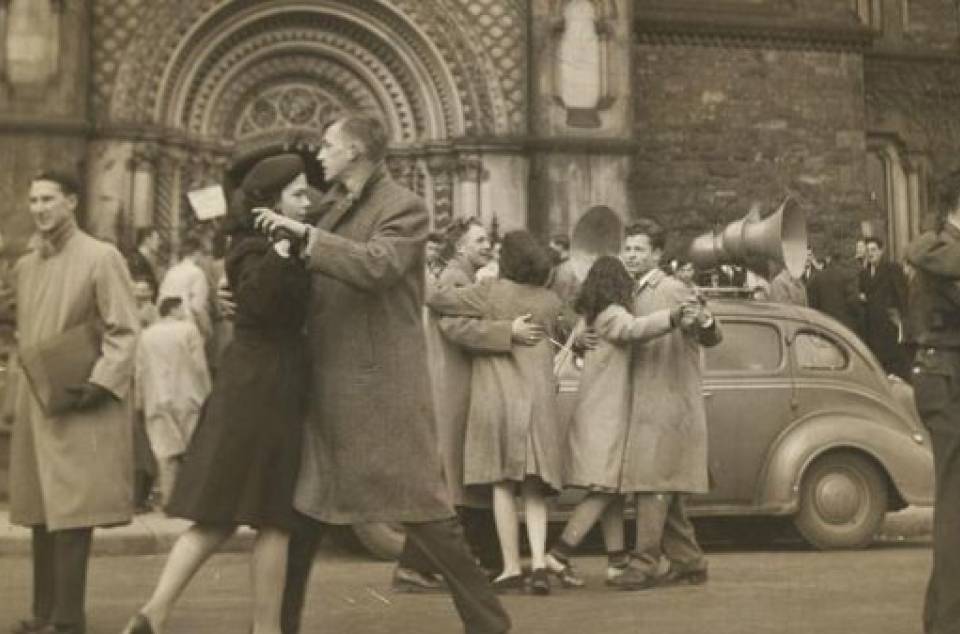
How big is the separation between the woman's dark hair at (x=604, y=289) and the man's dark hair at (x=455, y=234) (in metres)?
0.80

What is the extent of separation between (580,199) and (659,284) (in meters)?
8.94

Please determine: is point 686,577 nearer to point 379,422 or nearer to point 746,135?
point 379,422

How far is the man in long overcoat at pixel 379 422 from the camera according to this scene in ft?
18.7

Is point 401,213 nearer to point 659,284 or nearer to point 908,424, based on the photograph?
point 659,284

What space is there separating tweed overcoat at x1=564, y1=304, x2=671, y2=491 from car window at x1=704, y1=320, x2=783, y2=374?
1875 millimetres

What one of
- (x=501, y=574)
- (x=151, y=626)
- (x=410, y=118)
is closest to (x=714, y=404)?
(x=501, y=574)

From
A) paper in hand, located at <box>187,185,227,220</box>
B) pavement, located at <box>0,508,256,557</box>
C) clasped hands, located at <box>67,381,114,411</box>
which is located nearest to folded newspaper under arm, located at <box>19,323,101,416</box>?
clasped hands, located at <box>67,381,114,411</box>

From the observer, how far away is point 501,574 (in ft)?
27.2

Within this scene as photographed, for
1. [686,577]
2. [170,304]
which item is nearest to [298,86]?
[170,304]

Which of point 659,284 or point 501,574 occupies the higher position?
point 659,284

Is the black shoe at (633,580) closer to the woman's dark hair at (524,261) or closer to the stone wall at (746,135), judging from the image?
the woman's dark hair at (524,261)

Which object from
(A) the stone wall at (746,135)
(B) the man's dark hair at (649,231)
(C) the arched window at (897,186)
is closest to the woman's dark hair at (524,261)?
(B) the man's dark hair at (649,231)

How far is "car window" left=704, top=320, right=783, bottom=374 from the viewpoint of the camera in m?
→ 10.4

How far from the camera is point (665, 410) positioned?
8.48m
